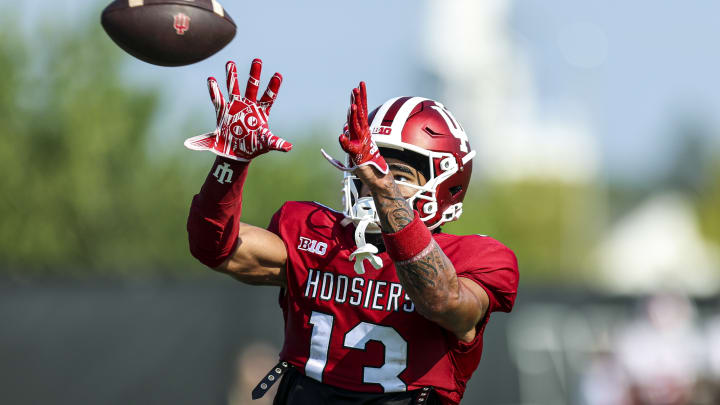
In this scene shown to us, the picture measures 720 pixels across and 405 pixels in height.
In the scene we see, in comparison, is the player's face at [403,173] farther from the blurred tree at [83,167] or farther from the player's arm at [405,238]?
the blurred tree at [83,167]

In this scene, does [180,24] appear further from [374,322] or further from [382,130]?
[374,322]

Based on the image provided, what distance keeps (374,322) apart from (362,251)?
1.11 ft

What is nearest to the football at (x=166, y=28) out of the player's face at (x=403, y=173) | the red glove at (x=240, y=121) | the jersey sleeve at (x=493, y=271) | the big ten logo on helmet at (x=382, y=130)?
the red glove at (x=240, y=121)

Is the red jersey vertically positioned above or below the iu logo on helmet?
below

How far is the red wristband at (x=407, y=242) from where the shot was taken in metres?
3.14

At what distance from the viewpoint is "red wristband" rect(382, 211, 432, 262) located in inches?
124

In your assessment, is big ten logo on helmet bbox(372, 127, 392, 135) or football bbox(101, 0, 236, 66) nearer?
football bbox(101, 0, 236, 66)

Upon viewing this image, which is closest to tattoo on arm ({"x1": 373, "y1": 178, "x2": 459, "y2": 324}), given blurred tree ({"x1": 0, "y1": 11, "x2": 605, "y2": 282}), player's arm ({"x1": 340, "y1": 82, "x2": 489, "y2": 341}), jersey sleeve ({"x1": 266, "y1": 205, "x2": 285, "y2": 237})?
player's arm ({"x1": 340, "y1": 82, "x2": 489, "y2": 341})

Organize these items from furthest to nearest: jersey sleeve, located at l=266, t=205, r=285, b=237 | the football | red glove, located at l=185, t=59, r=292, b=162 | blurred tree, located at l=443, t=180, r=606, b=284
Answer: blurred tree, located at l=443, t=180, r=606, b=284, jersey sleeve, located at l=266, t=205, r=285, b=237, the football, red glove, located at l=185, t=59, r=292, b=162

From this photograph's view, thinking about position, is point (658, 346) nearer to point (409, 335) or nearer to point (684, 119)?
point (409, 335)

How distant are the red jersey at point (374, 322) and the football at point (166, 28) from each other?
83 centimetres

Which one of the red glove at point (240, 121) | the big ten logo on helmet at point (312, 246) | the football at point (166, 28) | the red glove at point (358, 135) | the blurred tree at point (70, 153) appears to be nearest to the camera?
the red glove at point (358, 135)

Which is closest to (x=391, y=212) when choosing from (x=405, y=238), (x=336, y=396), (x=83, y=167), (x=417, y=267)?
(x=405, y=238)

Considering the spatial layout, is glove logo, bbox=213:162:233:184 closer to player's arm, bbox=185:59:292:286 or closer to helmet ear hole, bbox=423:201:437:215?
player's arm, bbox=185:59:292:286
